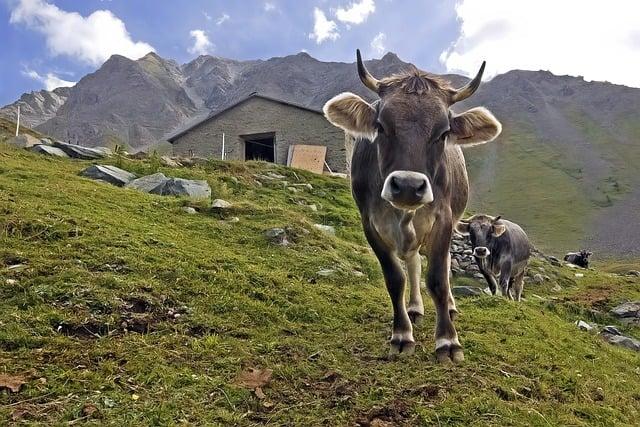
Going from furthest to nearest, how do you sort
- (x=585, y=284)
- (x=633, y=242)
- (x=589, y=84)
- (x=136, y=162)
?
1. (x=589, y=84)
2. (x=633, y=242)
3. (x=585, y=284)
4. (x=136, y=162)

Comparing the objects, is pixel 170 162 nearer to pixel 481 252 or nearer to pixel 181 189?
pixel 181 189

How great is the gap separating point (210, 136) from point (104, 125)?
166m

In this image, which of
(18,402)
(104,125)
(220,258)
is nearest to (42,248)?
(220,258)

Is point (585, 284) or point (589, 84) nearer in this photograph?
point (585, 284)

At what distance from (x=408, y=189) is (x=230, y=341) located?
7.33ft

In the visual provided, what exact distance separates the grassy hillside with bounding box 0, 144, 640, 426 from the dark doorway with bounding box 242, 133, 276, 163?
19.6 meters

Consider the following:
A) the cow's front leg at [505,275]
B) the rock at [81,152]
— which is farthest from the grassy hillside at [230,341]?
the rock at [81,152]

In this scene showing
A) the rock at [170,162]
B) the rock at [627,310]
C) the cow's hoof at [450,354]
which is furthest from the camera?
the rock at [170,162]

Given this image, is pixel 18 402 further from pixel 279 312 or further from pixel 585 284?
pixel 585 284

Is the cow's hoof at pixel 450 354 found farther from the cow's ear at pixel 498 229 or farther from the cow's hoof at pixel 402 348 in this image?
the cow's ear at pixel 498 229

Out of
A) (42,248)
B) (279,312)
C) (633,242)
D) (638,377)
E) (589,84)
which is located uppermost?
(589,84)

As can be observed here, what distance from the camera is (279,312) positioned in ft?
20.6

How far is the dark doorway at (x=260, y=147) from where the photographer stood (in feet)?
95.4

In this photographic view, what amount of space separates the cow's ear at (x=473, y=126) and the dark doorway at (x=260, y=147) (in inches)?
921
